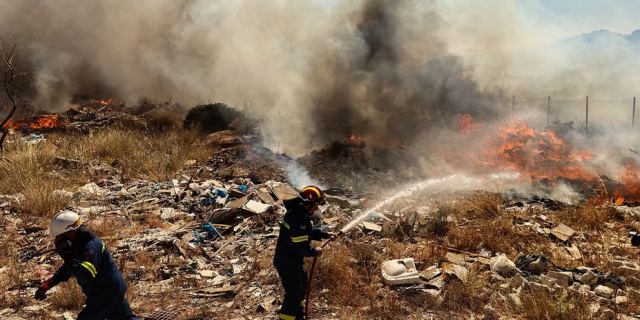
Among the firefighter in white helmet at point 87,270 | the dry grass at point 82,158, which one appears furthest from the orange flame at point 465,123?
the firefighter in white helmet at point 87,270

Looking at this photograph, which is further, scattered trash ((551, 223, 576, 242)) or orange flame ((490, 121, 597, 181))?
orange flame ((490, 121, 597, 181))

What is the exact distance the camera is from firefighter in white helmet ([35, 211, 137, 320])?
3.30 m

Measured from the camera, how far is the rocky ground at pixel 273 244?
5055 millimetres

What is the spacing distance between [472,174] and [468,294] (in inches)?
303

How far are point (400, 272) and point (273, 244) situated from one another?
2295 mm

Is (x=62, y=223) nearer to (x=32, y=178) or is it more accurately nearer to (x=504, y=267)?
(x=504, y=267)

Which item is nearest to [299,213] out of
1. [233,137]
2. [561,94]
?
[233,137]

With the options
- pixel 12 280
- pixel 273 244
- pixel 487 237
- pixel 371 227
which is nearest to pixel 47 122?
pixel 12 280

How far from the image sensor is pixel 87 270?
3295mm

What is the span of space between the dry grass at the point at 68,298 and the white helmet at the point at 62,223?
7.07 feet

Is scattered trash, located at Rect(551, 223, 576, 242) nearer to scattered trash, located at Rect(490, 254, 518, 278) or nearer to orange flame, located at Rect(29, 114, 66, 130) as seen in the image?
scattered trash, located at Rect(490, 254, 518, 278)

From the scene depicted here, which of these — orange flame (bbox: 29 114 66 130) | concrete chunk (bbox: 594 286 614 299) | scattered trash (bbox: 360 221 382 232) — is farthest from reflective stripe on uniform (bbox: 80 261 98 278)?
orange flame (bbox: 29 114 66 130)

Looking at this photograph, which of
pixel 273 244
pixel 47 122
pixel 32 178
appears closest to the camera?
pixel 273 244

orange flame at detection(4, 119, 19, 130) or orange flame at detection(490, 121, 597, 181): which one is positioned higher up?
orange flame at detection(4, 119, 19, 130)
